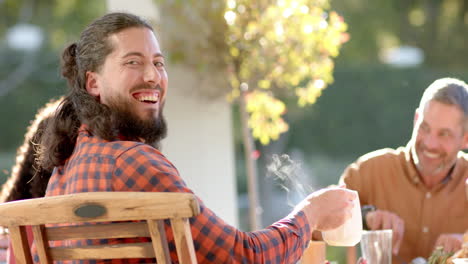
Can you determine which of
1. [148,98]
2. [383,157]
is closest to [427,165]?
[383,157]

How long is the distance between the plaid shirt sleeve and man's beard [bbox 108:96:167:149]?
0.56ft

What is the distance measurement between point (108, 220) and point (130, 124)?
15.9 inches

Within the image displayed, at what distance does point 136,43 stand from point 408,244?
4.98ft

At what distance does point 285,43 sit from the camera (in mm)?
→ 4824

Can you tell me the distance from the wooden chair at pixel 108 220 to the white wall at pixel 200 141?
3.24 meters

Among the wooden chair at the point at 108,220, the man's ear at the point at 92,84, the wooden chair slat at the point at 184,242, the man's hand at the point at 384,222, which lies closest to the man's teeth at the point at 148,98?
the man's ear at the point at 92,84

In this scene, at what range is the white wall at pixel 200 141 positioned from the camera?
15.9 feet

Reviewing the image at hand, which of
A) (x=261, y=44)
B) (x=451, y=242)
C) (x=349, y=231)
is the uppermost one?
(x=261, y=44)

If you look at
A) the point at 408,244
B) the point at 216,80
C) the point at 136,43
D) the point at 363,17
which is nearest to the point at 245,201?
the point at 363,17

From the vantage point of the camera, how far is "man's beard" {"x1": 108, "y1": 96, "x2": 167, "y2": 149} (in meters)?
1.68

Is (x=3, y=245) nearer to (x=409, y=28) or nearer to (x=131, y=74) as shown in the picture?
(x=131, y=74)

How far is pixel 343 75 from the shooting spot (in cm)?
1288

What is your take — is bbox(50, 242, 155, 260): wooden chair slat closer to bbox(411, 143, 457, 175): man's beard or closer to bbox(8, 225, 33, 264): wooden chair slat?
bbox(8, 225, 33, 264): wooden chair slat

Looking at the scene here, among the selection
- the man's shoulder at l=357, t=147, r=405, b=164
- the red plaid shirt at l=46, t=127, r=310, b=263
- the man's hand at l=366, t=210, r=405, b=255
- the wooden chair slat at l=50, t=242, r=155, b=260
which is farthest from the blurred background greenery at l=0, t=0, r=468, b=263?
the wooden chair slat at l=50, t=242, r=155, b=260
